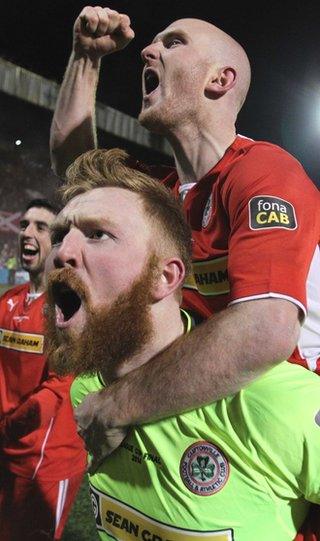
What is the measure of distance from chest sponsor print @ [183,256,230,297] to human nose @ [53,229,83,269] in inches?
14.0

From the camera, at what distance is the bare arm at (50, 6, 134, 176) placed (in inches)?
63.1

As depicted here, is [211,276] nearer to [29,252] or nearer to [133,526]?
[133,526]

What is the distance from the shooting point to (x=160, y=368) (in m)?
1.04

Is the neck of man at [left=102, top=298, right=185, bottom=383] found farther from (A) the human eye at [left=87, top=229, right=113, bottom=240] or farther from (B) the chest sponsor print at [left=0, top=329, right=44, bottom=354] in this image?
(B) the chest sponsor print at [left=0, top=329, right=44, bottom=354]

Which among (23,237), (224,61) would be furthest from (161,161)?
(224,61)

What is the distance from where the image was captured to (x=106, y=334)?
1.04m

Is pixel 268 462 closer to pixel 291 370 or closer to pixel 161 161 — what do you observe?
pixel 291 370

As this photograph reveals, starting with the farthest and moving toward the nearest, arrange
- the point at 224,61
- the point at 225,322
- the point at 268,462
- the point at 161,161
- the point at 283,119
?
the point at 161,161, the point at 283,119, the point at 224,61, the point at 225,322, the point at 268,462

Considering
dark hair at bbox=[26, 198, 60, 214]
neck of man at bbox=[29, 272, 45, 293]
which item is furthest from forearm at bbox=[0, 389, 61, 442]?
dark hair at bbox=[26, 198, 60, 214]

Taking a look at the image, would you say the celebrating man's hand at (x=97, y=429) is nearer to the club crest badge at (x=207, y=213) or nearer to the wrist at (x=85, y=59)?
the club crest badge at (x=207, y=213)

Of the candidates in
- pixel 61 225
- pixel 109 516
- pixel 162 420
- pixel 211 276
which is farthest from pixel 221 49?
pixel 109 516

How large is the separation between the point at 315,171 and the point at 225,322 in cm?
906

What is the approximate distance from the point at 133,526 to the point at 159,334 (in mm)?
364

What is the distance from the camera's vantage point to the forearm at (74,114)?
175 centimetres
